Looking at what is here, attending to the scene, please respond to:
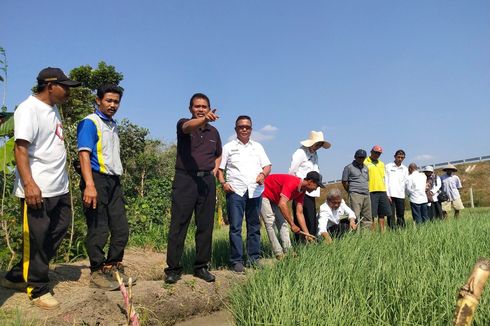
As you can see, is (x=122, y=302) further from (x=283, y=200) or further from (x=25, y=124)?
(x=283, y=200)

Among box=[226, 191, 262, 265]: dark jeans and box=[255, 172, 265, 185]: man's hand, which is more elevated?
box=[255, 172, 265, 185]: man's hand

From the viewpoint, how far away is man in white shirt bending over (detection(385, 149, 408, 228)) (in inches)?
312

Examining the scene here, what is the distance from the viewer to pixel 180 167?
12.1ft

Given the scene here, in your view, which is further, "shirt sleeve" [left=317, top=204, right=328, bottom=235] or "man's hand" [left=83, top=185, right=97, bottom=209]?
"shirt sleeve" [left=317, top=204, right=328, bottom=235]

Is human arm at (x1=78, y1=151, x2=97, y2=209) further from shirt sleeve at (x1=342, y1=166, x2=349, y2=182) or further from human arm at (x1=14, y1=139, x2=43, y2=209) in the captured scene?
shirt sleeve at (x1=342, y1=166, x2=349, y2=182)

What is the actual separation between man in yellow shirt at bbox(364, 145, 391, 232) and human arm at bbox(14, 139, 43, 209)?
226 inches

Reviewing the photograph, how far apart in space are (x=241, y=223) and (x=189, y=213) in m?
0.84

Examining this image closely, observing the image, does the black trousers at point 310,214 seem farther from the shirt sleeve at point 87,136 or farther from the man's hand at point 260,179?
the shirt sleeve at point 87,136

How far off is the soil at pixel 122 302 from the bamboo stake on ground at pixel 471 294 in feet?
5.97

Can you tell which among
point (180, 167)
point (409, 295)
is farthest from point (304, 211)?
point (409, 295)

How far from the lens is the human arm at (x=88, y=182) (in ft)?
10.3

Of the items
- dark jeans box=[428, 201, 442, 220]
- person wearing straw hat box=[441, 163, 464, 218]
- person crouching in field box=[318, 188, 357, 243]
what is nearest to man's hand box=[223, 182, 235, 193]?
person crouching in field box=[318, 188, 357, 243]

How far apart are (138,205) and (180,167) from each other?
454 centimetres

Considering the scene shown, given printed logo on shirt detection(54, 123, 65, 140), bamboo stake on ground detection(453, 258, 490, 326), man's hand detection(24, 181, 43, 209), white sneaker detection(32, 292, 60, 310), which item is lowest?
white sneaker detection(32, 292, 60, 310)
